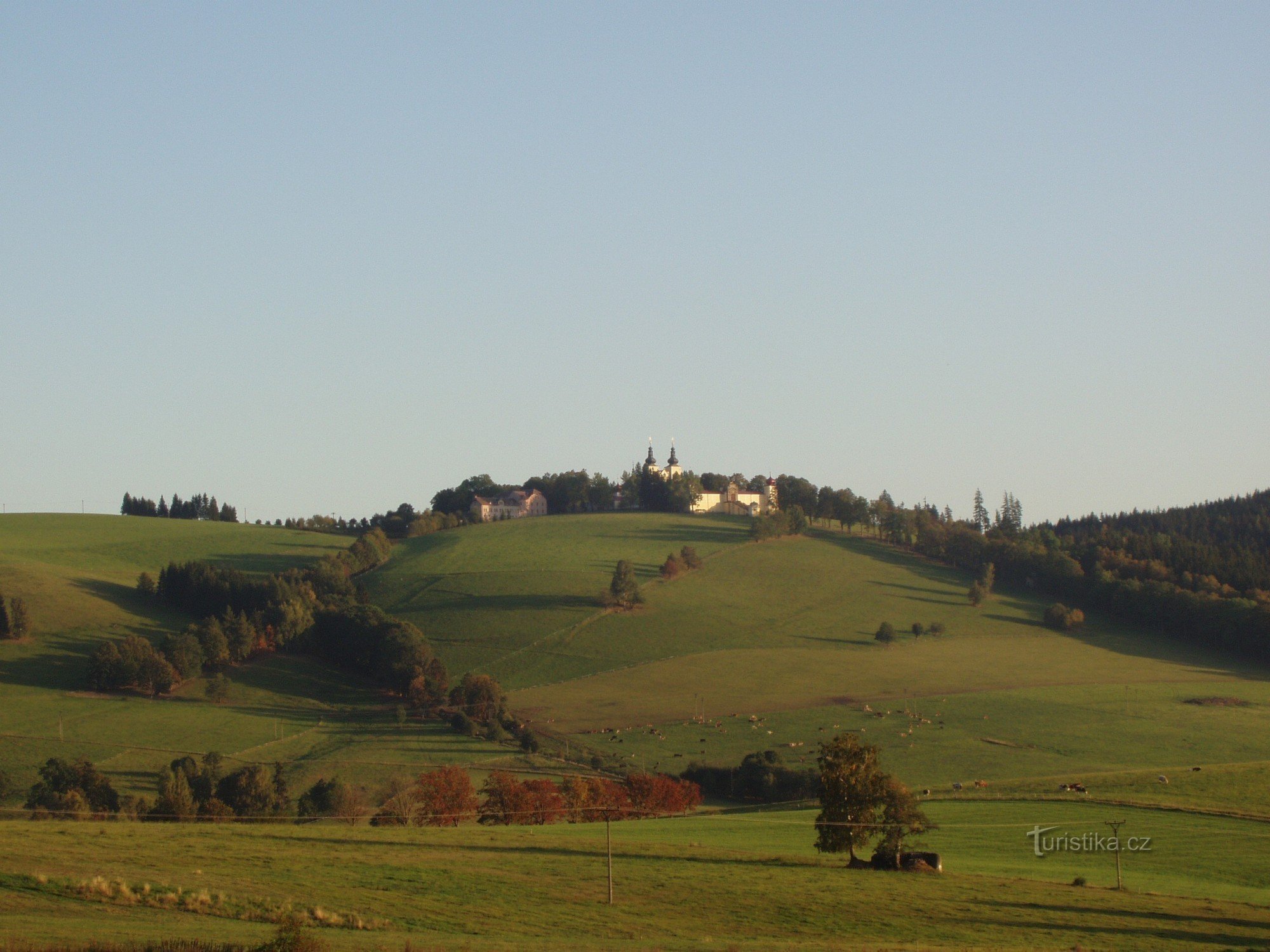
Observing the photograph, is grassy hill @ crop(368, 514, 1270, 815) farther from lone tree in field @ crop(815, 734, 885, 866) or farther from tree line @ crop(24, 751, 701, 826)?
lone tree in field @ crop(815, 734, 885, 866)

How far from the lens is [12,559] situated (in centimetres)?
12175

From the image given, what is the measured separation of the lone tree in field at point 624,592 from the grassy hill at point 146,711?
93.1ft

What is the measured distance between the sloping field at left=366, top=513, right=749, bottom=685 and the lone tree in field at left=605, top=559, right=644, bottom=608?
6.34ft

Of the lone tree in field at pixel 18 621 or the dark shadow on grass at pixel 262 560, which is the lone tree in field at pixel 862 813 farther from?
the dark shadow on grass at pixel 262 560

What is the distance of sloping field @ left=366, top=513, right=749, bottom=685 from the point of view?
353 ft

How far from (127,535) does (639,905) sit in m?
131

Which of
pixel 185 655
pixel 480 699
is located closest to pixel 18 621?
pixel 185 655

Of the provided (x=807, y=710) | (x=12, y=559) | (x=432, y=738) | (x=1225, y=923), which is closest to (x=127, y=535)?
(x=12, y=559)

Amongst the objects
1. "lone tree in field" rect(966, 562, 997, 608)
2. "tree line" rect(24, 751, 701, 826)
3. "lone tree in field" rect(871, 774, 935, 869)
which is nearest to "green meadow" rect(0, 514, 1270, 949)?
"lone tree in field" rect(966, 562, 997, 608)

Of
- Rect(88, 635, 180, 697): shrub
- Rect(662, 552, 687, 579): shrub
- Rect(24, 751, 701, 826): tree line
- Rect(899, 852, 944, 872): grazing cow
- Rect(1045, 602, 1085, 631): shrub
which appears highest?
Rect(662, 552, 687, 579): shrub

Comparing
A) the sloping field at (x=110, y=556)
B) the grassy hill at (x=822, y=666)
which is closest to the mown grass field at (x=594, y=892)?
the grassy hill at (x=822, y=666)

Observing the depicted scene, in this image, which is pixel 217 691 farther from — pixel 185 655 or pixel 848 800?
pixel 848 800

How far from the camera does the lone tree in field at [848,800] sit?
44219 millimetres

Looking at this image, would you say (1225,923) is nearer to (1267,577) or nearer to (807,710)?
(807,710)
